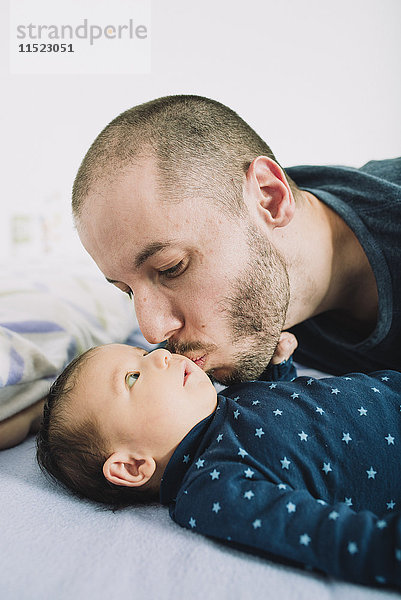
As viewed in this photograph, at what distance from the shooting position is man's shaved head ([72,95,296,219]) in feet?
3.38

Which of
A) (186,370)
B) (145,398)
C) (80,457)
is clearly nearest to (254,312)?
(186,370)

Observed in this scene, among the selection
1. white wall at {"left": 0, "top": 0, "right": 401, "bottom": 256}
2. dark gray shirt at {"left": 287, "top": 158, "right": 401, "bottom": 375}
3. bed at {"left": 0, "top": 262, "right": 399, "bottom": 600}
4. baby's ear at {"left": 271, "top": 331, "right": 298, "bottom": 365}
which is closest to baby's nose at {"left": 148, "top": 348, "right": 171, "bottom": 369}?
bed at {"left": 0, "top": 262, "right": 399, "bottom": 600}

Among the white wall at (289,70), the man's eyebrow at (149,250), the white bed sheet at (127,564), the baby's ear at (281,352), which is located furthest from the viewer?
the white wall at (289,70)

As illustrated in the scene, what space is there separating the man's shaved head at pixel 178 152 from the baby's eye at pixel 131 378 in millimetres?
354

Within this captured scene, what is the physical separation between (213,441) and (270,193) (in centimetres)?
61

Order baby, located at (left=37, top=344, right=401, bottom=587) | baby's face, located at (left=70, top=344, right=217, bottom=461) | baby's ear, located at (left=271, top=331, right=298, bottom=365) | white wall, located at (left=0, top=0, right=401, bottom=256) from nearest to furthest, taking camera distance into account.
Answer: baby, located at (left=37, top=344, right=401, bottom=587)
baby's face, located at (left=70, top=344, right=217, bottom=461)
baby's ear, located at (left=271, top=331, right=298, bottom=365)
white wall, located at (left=0, top=0, right=401, bottom=256)

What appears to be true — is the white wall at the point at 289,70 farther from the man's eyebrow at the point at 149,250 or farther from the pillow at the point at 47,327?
the man's eyebrow at the point at 149,250

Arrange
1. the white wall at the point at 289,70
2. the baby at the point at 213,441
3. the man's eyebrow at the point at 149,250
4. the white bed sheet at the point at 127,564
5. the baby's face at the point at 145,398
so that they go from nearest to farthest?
the white bed sheet at the point at 127,564 < the baby at the point at 213,441 < the baby's face at the point at 145,398 < the man's eyebrow at the point at 149,250 < the white wall at the point at 289,70

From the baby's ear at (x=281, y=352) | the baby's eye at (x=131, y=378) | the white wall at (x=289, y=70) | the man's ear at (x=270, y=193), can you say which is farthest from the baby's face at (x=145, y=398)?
the white wall at (x=289, y=70)

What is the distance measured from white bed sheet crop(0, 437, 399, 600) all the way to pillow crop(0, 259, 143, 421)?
0.29 metres

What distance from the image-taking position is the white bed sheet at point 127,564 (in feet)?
1.85

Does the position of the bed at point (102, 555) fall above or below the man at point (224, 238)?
below

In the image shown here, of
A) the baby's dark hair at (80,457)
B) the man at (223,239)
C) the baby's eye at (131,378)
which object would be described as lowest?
the baby's dark hair at (80,457)

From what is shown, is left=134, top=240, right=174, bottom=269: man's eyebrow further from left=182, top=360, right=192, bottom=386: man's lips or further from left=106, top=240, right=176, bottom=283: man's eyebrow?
left=182, top=360, right=192, bottom=386: man's lips
